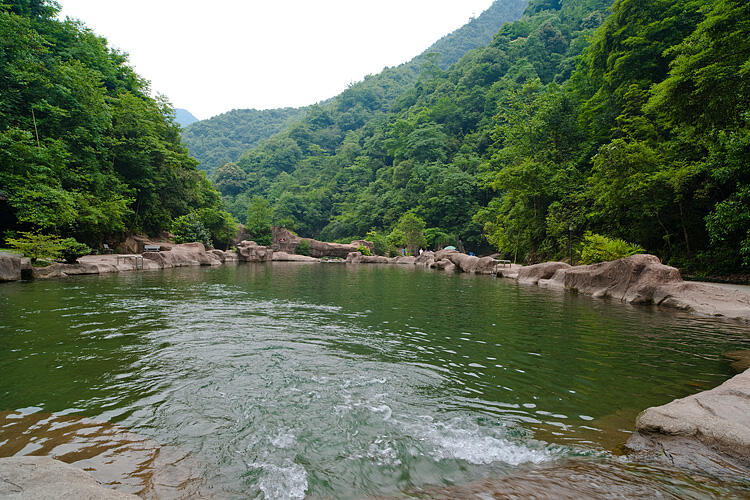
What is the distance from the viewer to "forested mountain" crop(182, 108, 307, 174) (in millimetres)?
98125

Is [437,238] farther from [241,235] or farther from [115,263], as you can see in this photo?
[115,263]

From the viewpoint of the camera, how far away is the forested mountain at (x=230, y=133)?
9812cm

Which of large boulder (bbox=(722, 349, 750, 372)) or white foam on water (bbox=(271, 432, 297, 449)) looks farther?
large boulder (bbox=(722, 349, 750, 372))

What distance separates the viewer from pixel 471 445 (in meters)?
3.13

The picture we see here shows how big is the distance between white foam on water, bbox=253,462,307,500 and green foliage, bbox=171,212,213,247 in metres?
33.4

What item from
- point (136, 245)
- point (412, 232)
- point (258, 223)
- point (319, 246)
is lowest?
point (136, 245)

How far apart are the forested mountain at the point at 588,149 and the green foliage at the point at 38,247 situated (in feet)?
81.9

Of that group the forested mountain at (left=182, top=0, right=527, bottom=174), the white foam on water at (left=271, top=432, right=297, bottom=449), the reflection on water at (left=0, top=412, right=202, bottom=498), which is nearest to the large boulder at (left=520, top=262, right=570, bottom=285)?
the white foam on water at (left=271, top=432, right=297, bottom=449)

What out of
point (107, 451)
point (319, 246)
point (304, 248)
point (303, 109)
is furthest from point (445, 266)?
point (303, 109)

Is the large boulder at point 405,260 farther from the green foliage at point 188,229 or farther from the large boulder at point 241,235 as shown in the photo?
the large boulder at point 241,235

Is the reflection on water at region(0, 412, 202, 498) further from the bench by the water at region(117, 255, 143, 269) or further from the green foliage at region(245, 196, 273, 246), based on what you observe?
the green foliage at region(245, 196, 273, 246)

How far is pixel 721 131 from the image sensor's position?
10477 mm

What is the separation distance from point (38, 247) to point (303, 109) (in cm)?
12482

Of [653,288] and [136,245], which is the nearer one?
[653,288]
